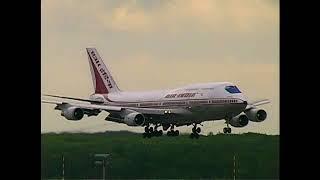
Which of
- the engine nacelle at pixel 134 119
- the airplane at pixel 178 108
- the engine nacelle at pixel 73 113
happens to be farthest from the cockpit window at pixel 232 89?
the engine nacelle at pixel 73 113

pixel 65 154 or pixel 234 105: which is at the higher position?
pixel 234 105

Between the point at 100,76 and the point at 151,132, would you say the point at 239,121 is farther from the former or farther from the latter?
the point at 100,76

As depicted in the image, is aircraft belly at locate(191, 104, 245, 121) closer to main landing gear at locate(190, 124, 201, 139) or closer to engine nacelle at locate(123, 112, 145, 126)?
main landing gear at locate(190, 124, 201, 139)

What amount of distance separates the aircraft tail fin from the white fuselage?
2.67ft

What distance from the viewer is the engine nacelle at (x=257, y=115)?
14.8 meters

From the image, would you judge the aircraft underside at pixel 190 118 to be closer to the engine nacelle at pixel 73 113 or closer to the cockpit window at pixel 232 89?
the cockpit window at pixel 232 89

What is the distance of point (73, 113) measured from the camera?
15.3 metres

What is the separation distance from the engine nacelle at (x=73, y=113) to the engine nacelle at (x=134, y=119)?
1386mm

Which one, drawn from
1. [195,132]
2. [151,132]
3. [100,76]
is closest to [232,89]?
[195,132]

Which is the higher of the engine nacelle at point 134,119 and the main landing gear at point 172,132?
the engine nacelle at point 134,119
